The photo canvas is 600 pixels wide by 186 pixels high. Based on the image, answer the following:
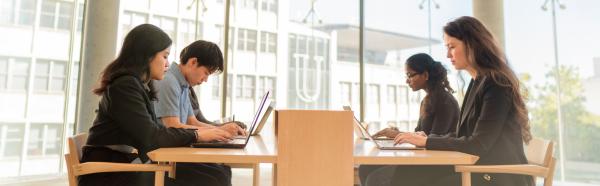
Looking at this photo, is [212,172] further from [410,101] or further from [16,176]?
[410,101]

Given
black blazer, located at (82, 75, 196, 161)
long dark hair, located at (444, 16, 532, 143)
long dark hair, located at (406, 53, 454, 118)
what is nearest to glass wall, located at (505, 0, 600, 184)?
long dark hair, located at (406, 53, 454, 118)

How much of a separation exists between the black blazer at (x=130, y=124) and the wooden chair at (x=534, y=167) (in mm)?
952

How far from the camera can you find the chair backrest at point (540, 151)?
1.53 metres

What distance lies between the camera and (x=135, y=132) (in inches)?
53.9

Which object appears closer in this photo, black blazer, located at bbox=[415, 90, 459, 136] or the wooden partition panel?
the wooden partition panel

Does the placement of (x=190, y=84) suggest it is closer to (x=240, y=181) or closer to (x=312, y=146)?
(x=312, y=146)

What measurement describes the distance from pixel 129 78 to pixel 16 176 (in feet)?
11.2

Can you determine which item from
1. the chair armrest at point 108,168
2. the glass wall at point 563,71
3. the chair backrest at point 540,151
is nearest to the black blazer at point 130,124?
the chair armrest at point 108,168

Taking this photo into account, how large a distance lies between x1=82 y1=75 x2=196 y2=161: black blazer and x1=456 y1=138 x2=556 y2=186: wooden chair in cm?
95

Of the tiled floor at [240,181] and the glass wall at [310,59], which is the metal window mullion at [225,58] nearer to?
the glass wall at [310,59]

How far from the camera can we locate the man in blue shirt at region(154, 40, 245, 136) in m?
1.89

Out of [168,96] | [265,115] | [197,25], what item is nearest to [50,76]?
[197,25]

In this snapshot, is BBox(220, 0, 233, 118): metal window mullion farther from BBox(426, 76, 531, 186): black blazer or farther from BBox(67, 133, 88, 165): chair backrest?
BBox(426, 76, 531, 186): black blazer

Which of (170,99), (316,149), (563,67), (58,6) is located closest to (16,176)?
(58,6)
